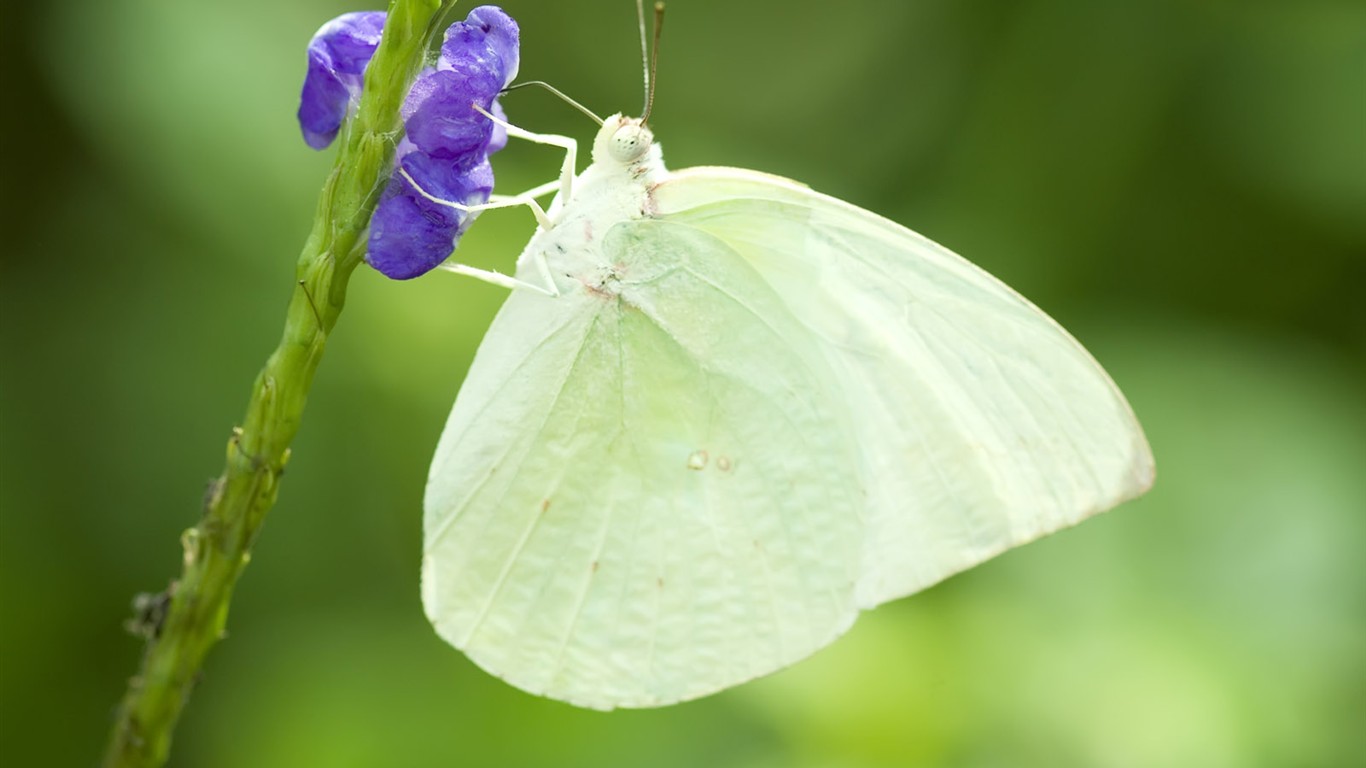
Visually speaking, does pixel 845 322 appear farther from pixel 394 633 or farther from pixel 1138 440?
pixel 394 633

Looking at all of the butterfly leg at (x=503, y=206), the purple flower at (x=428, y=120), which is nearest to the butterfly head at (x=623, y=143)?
the butterfly leg at (x=503, y=206)

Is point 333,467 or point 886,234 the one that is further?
point 333,467

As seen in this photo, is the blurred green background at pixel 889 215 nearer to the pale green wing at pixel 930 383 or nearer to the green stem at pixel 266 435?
the pale green wing at pixel 930 383

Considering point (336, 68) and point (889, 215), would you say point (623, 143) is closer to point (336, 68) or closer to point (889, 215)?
point (336, 68)

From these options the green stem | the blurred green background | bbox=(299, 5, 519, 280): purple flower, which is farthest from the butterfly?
the blurred green background

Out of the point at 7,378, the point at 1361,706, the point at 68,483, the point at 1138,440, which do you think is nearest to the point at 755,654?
the point at 1138,440

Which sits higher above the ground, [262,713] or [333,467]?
[333,467]
